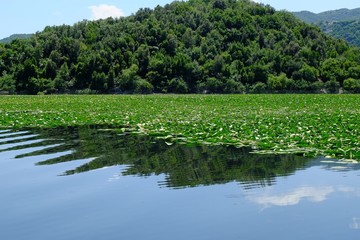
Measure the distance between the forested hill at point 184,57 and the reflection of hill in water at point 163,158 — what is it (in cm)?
6548

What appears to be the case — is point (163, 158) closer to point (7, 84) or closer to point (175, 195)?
point (175, 195)

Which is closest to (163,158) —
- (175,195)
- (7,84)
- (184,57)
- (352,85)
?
(175,195)

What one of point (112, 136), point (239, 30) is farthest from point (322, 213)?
point (239, 30)

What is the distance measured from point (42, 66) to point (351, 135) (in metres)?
79.6

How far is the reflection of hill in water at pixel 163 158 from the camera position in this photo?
11141 millimetres

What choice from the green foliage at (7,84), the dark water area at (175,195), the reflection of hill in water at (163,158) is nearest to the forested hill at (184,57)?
the green foliage at (7,84)

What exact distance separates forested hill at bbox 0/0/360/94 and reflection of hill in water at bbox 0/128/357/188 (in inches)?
2578

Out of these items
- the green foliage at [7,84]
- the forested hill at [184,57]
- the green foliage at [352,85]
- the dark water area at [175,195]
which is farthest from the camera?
the forested hill at [184,57]

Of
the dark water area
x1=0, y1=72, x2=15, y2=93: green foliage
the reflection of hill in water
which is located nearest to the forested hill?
x1=0, y1=72, x2=15, y2=93: green foliage

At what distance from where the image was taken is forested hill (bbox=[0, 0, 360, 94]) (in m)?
85.2

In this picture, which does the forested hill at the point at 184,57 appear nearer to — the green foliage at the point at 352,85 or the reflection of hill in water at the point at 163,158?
the green foliage at the point at 352,85

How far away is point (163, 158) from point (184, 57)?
79.6 meters

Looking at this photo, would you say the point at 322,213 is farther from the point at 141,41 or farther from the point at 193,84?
the point at 141,41

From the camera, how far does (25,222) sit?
8.00 m
